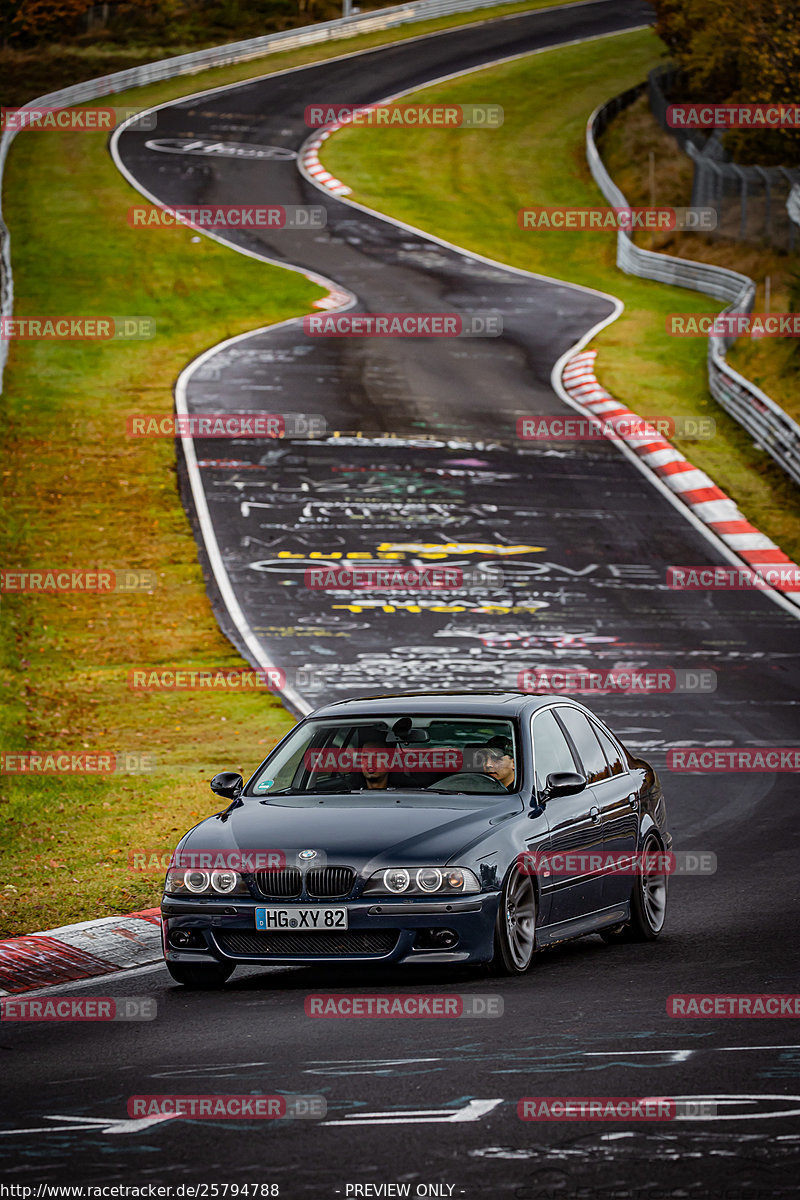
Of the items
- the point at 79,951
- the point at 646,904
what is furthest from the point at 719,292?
the point at 79,951

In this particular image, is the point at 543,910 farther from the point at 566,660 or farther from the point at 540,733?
the point at 566,660

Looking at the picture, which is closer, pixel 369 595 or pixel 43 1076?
pixel 43 1076

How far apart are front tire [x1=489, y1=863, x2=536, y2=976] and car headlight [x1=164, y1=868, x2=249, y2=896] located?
4.05ft

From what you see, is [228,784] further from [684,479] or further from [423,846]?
[684,479]

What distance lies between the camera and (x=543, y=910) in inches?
361

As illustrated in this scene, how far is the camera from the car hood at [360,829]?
858cm

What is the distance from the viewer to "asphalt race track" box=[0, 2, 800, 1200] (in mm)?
5891

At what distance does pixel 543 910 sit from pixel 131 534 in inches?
678

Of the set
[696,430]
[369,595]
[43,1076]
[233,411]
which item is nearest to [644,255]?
[696,430]

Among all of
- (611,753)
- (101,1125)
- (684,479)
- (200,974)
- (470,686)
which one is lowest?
(684,479)

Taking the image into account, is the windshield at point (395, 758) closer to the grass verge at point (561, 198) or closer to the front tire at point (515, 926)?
the front tire at point (515, 926)

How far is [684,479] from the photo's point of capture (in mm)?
28859

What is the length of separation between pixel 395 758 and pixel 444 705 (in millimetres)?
436

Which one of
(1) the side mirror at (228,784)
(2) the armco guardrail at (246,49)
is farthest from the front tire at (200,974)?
(2) the armco guardrail at (246,49)
